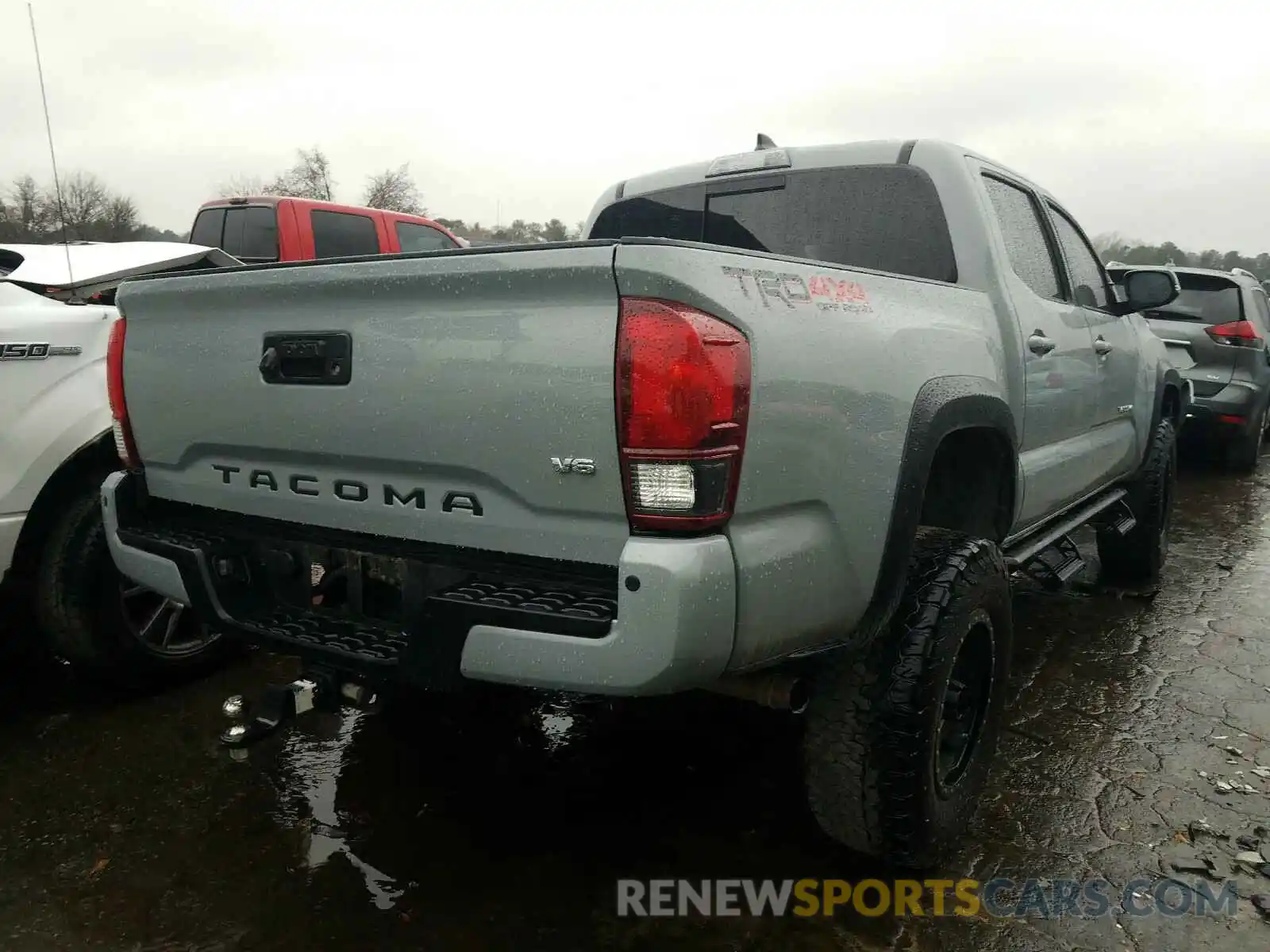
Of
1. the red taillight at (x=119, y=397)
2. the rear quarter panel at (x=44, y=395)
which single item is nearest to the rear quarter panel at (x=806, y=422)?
the red taillight at (x=119, y=397)

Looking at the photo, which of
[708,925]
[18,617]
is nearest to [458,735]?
[708,925]

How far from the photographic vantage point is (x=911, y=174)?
2.96 meters

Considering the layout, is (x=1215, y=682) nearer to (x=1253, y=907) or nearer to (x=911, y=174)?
(x=1253, y=907)

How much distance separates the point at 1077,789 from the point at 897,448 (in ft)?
4.79

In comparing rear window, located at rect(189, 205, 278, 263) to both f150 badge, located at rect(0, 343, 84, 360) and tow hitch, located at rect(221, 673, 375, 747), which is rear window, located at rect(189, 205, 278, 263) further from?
tow hitch, located at rect(221, 673, 375, 747)

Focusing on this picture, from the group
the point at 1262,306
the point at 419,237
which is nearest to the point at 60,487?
the point at 419,237

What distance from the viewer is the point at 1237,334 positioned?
7547 millimetres

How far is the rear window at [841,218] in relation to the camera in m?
2.94

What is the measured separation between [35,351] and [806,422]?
2562 millimetres

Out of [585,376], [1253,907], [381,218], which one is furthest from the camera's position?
[381,218]

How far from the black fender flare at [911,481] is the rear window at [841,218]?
68 cm

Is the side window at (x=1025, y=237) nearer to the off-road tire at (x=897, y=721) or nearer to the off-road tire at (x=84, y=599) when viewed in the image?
the off-road tire at (x=897, y=721)

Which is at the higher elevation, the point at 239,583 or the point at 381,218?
the point at 381,218

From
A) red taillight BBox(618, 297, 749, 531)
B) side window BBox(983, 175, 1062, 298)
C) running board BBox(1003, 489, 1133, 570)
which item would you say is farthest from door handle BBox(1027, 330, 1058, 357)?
red taillight BBox(618, 297, 749, 531)
